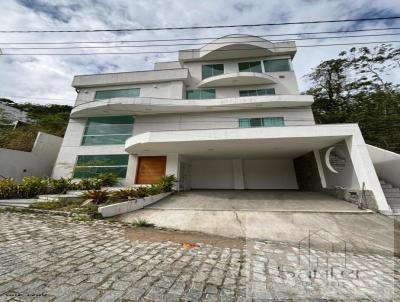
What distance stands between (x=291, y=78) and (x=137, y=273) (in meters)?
17.0

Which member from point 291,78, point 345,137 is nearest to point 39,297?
point 345,137

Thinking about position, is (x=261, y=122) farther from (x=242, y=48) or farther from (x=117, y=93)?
(x=117, y=93)

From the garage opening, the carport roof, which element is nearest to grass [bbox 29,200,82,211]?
the carport roof

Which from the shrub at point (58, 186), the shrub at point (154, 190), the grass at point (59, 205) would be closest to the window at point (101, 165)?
the shrub at point (58, 186)

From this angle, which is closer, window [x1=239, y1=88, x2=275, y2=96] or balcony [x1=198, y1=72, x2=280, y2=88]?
balcony [x1=198, y1=72, x2=280, y2=88]

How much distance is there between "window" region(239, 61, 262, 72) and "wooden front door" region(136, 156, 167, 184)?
1124 cm

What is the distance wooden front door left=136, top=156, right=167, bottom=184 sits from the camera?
11.4 metres

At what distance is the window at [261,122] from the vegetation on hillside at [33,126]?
1649cm

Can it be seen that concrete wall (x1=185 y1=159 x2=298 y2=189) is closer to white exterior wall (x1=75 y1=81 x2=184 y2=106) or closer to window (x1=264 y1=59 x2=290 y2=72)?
white exterior wall (x1=75 y1=81 x2=184 y2=106)

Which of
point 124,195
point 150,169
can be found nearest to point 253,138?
point 124,195

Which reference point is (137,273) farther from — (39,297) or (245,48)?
(245,48)

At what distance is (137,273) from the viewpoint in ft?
8.24

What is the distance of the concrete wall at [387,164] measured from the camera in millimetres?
8133

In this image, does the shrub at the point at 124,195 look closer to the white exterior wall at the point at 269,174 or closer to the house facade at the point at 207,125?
the house facade at the point at 207,125
